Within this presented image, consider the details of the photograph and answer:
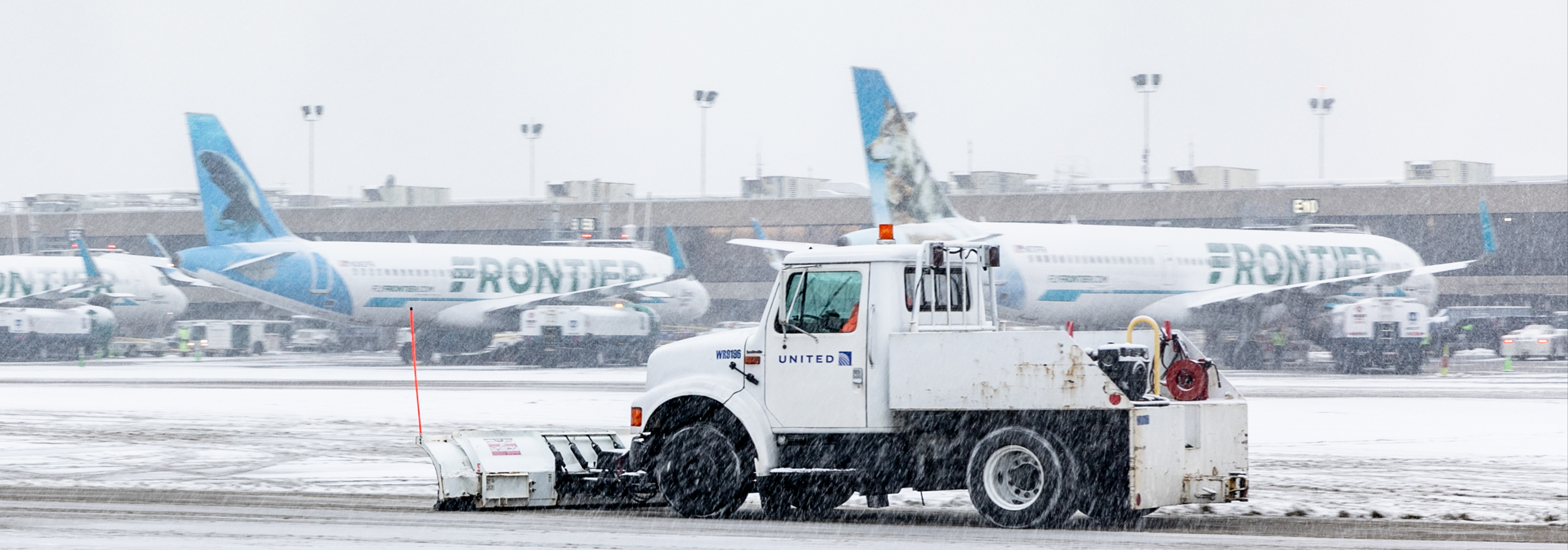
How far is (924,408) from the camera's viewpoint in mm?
11328

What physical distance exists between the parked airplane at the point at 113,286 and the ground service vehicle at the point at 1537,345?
45912mm

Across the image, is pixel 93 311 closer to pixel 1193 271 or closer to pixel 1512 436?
pixel 1193 271

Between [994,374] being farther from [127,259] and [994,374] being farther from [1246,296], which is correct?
[127,259]

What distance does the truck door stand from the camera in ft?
38.3

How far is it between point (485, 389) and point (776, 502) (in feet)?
67.4

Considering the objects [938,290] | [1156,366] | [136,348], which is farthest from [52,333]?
[1156,366]

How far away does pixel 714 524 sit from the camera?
11.9 m

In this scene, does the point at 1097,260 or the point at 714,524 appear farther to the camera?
the point at 1097,260

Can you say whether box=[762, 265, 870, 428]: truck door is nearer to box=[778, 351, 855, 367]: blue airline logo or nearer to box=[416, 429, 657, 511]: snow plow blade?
box=[778, 351, 855, 367]: blue airline logo

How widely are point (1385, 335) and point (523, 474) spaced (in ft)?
99.6

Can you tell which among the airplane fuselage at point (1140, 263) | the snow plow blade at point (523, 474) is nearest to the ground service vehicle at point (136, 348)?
the airplane fuselage at point (1140, 263)

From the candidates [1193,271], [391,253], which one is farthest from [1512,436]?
[391,253]

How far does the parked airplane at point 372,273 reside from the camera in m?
46.9

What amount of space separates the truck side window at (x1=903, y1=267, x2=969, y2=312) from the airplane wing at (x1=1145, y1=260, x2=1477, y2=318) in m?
32.2
